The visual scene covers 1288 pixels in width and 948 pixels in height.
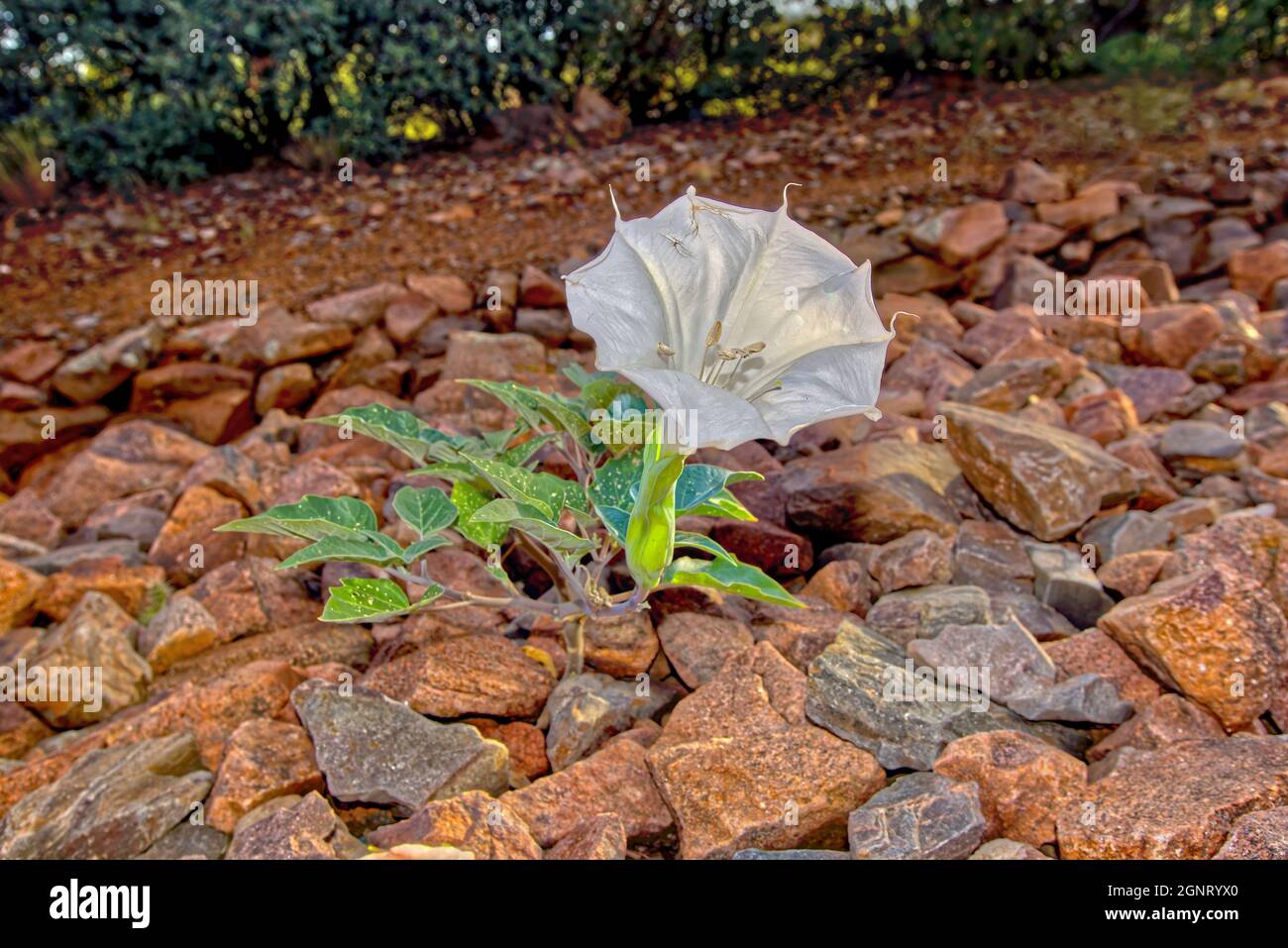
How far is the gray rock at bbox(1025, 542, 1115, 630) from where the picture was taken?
2.67 m

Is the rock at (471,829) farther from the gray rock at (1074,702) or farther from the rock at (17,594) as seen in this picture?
the rock at (17,594)

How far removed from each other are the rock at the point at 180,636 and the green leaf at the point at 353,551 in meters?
0.87

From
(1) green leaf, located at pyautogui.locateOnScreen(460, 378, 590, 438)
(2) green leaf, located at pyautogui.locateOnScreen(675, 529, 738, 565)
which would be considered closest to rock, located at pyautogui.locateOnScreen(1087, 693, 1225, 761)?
(2) green leaf, located at pyautogui.locateOnScreen(675, 529, 738, 565)

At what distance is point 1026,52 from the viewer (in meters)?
6.73

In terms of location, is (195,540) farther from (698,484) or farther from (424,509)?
(698,484)

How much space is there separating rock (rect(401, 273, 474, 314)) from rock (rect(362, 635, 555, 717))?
9.17 feet

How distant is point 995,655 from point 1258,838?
2.30 ft

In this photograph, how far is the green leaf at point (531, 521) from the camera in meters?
1.87

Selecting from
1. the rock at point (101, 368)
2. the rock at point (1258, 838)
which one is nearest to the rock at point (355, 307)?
the rock at point (101, 368)

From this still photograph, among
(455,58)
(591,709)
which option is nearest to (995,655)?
(591,709)

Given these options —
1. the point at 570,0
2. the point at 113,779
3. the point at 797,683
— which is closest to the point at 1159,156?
the point at 570,0

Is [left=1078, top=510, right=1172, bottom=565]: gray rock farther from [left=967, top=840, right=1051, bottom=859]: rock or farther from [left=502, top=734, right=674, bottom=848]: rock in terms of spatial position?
[left=502, top=734, right=674, bottom=848]: rock
